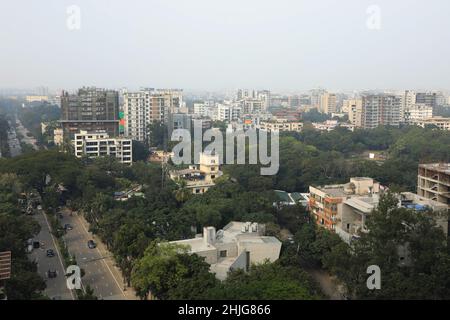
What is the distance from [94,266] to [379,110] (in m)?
32.0

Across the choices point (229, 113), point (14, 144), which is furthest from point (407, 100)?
point (14, 144)

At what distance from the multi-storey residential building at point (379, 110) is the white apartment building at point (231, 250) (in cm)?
3057

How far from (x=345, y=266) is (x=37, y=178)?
10.6 m

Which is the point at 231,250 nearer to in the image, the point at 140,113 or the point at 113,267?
the point at 113,267

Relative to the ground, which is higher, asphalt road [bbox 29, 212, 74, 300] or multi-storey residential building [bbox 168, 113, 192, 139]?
multi-storey residential building [bbox 168, 113, 192, 139]

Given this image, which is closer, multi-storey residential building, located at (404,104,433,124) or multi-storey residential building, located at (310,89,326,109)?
multi-storey residential building, located at (404,104,433,124)

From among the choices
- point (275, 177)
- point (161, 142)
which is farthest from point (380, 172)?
point (161, 142)

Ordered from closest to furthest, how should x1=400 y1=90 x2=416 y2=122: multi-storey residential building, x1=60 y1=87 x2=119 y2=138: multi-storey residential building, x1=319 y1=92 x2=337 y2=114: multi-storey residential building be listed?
x1=60 y1=87 x2=119 y2=138: multi-storey residential building → x1=400 y1=90 x2=416 y2=122: multi-storey residential building → x1=319 y1=92 x2=337 y2=114: multi-storey residential building

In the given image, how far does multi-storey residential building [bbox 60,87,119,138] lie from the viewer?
86.1 ft

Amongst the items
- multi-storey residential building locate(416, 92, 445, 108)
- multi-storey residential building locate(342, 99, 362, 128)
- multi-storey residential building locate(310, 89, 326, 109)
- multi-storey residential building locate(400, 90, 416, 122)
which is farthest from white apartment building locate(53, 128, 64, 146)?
multi-storey residential building locate(310, 89, 326, 109)

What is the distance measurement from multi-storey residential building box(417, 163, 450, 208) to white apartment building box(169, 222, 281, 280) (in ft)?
16.0

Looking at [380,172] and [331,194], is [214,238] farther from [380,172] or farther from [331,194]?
[380,172]

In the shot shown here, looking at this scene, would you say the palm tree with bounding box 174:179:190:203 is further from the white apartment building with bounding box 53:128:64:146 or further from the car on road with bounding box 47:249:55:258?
the white apartment building with bounding box 53:128:64:146

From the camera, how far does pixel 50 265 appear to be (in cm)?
1055
